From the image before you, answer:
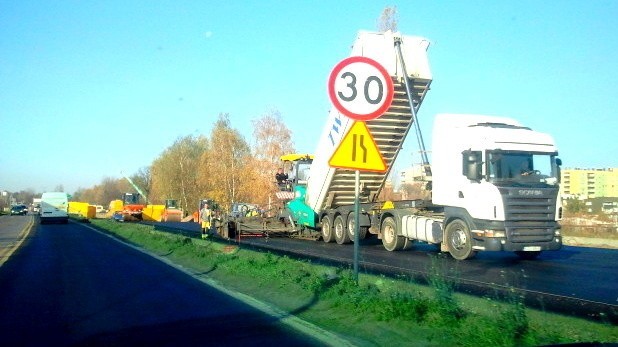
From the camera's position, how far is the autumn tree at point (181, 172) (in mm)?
85438

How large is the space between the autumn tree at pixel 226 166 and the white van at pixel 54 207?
49.3ft

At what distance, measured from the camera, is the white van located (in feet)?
203

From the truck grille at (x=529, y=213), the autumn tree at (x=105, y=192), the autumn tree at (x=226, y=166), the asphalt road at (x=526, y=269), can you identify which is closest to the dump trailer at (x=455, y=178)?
the truck grille at (x=529, y=213)

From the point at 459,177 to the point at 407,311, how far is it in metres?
9.14

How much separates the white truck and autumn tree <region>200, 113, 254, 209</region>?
148 ft

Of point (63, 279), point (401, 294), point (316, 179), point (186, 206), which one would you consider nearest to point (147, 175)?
point (186, 206)

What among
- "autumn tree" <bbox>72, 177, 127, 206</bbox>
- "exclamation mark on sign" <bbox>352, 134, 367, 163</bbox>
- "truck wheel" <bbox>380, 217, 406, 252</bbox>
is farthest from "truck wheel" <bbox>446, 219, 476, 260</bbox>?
"autumn tree" <bbox>72, 177, 127, 206</bbox>

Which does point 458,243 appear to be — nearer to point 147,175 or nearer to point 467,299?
point 467,299

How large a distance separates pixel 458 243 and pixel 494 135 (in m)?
3.05

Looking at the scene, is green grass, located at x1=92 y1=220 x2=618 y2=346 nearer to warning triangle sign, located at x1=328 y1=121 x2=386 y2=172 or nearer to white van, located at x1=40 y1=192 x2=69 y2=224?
warning triangle sign, located at x1=328 y1=121 x2=386 y2=172

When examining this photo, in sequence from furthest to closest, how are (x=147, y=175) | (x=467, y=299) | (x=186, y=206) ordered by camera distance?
(x=147, y=175) < (x=186, y=206) < (x=467, y=299)

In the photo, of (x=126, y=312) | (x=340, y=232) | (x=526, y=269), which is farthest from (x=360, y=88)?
(x=340, y=232)

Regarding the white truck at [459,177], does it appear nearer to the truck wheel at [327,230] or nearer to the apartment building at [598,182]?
the truck wheel at [327,230]

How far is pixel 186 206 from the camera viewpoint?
85625mm
